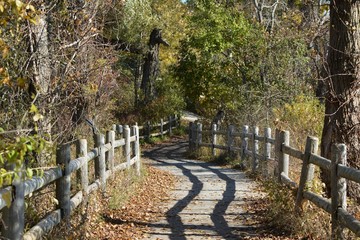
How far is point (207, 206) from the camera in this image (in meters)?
11.9

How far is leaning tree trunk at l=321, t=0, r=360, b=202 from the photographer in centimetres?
941

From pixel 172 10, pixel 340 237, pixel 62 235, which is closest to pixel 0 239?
pixel 62 235

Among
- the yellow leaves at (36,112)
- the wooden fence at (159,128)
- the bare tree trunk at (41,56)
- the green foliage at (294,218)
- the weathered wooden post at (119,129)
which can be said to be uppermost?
the bare tree trunk at (41,56)

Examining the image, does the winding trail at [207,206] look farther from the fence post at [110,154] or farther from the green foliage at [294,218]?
the fence post at [110,154]

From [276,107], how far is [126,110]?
15.5 m

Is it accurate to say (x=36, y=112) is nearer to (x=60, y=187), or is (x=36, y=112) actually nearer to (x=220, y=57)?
(x=60, y=187)

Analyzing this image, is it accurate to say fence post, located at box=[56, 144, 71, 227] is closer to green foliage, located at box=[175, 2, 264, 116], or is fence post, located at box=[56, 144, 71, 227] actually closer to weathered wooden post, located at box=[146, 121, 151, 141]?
green foliage, located at box=[175, 2, 264, 116]

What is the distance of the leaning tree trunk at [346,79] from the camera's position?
9406 mm

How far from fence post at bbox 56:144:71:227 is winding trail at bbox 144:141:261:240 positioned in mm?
1759

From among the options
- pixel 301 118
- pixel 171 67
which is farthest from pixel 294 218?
pixel 171 67

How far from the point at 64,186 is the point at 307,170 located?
3.65 metres

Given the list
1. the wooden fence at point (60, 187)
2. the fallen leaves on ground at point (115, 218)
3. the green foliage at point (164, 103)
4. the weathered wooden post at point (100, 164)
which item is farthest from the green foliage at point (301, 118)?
the green foliage at point (164, 103)

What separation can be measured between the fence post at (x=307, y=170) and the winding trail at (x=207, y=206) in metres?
0.94

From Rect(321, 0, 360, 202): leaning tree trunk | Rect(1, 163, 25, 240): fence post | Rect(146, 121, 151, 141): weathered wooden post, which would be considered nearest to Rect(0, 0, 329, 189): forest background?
Rect(321, 0, 360, 202): leaning tree trunk
